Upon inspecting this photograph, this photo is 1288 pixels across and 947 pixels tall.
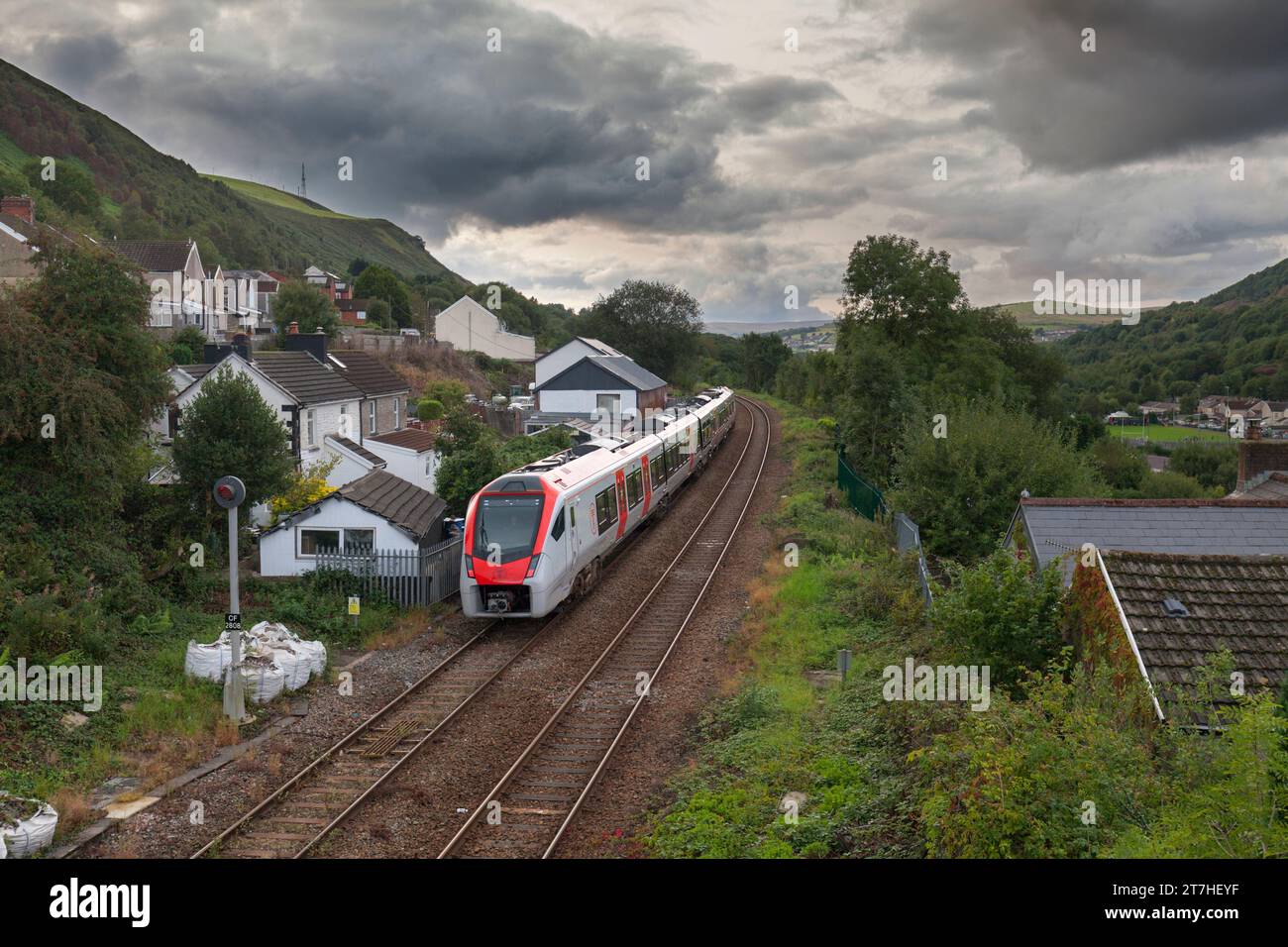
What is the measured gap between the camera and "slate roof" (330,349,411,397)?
35425 millimetres

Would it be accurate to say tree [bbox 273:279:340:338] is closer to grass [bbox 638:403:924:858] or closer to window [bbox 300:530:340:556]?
window [bbox 300:530:340:556]

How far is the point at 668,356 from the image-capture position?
276 ft

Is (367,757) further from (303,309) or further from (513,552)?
(303,309)

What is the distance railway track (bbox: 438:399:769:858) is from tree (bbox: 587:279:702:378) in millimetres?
59248

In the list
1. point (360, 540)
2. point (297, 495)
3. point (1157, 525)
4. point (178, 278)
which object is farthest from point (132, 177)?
point (1157, 525)

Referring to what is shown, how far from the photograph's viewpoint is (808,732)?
43.0 feet

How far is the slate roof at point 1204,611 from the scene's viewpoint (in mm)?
9875

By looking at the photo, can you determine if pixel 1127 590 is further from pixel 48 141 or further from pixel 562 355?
pixel 48 141

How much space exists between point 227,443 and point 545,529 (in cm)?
800

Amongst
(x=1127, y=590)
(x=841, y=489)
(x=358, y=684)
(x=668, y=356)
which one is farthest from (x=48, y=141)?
(x=1127, y=590)

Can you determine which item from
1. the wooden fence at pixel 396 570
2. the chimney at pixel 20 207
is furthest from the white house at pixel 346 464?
the chimney at pixel 20 207

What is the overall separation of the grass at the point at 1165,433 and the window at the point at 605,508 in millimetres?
74999
